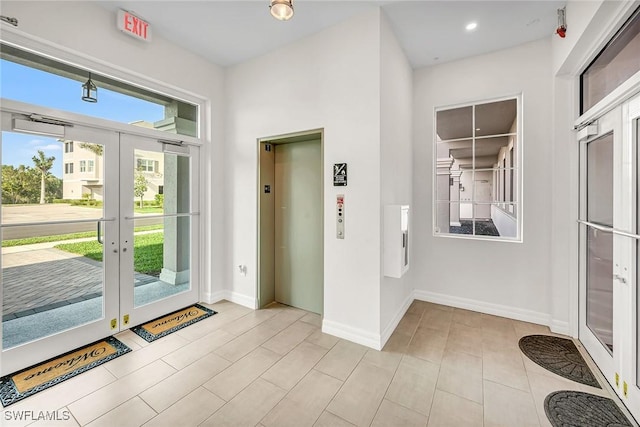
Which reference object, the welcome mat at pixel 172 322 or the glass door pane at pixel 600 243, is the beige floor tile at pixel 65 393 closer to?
the welcome mat at pixel 172 322

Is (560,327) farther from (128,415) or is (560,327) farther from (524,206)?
(128,415)

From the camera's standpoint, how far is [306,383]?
213 cm

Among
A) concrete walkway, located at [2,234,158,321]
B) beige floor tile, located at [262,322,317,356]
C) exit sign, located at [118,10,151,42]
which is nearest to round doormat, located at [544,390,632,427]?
beige floor tile, located at [262,322,317,356]

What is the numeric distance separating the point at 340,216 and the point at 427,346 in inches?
62.3

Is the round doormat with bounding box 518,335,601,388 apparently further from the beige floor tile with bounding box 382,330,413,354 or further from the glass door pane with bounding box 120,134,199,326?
the glass door pane with bounding box 120,134,199,326

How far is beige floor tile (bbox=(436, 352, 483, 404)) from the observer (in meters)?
2.04

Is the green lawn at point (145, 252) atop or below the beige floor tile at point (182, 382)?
atop

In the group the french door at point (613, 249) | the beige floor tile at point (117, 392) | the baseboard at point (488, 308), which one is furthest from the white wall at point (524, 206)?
the beige floor tile at point (117, 392)

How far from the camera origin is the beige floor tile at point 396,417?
1.75m

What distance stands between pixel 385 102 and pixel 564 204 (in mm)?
2237

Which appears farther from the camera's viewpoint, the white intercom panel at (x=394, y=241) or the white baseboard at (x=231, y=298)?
the white baseboard at (x=231, y=298)

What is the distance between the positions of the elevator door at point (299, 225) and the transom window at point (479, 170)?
1.75 m

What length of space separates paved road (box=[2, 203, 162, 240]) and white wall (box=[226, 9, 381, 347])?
1816 mm

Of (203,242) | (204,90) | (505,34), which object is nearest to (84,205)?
(203,242)
